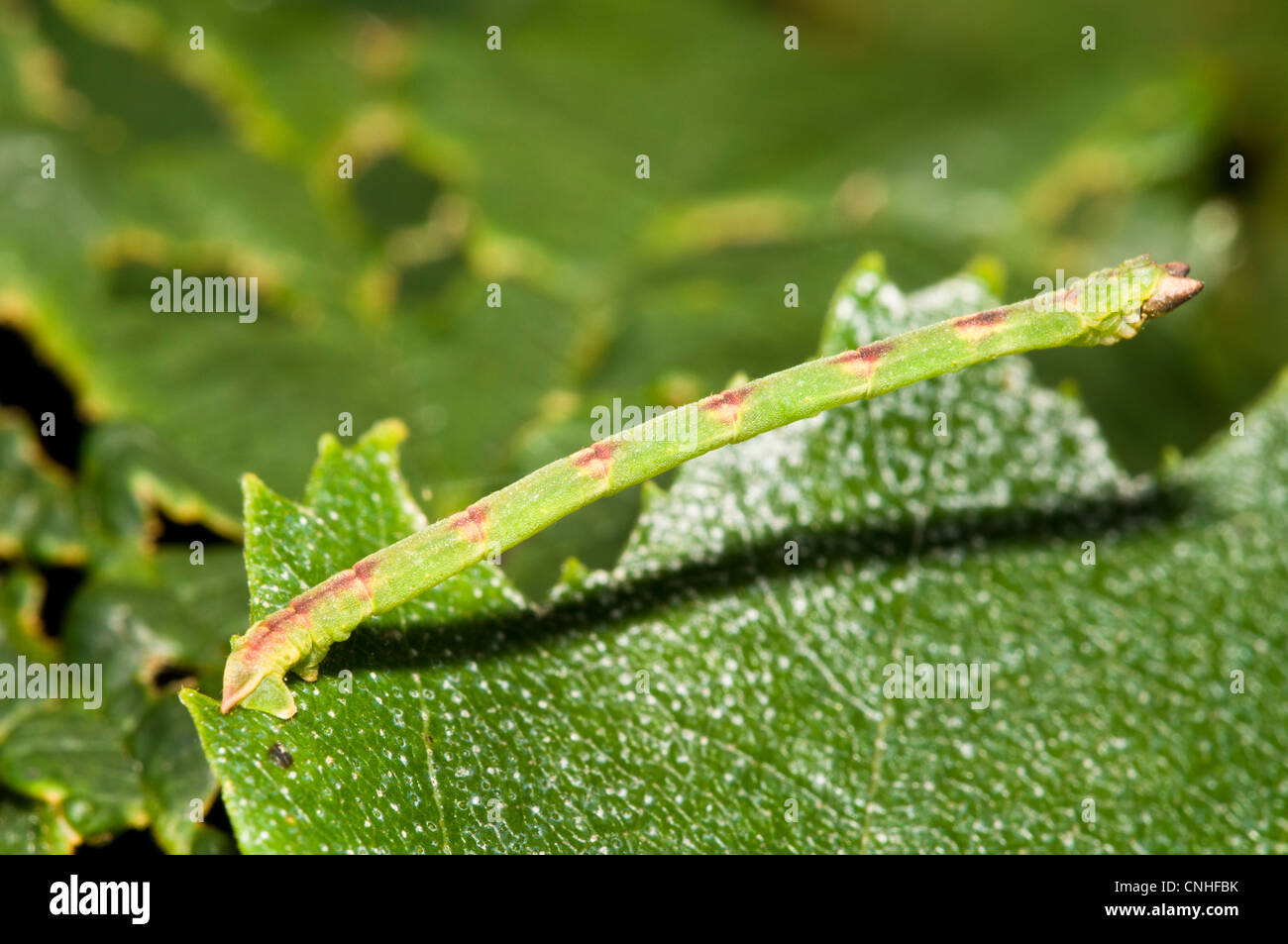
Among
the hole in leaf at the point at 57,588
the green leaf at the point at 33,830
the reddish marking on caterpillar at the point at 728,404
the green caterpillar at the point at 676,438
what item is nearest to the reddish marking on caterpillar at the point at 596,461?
the green caterpillar at the point at 676,438

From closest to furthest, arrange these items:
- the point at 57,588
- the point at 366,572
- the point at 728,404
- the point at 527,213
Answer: the point at 366,572
the point at 728,404
the point at 57,588
the point at 527,213

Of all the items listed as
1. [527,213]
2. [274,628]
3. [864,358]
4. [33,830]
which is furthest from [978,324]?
[527,213]

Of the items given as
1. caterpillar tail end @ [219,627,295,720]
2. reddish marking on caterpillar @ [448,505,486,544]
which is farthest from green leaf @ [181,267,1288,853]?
reddish marking on caterpillar @ [448,505,486,544]

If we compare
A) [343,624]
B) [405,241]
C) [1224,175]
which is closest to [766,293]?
[405,241]

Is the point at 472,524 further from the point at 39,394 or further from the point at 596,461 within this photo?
the point at 39,394

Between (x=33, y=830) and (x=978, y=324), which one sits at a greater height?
(x=978, y=324)

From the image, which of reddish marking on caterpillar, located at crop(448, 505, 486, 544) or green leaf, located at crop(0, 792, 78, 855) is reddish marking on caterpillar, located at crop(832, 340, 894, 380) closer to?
reddish marking on caterpillar, located at crop(448, 505, 486, 544)

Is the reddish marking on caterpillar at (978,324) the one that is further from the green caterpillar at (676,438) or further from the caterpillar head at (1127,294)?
the caterpillar head at (1127,294)
